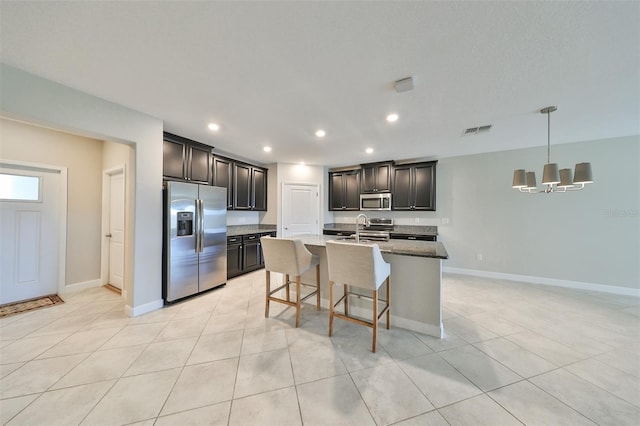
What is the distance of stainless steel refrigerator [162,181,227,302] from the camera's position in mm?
2912

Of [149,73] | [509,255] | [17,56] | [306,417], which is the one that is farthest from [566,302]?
[17,56]

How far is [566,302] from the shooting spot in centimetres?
310

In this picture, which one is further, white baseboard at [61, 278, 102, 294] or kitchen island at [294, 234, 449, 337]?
white baseboard at [61, 278, 102, 294]

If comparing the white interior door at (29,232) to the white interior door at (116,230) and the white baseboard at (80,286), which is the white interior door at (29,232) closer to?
the white baseboard at (80,286)

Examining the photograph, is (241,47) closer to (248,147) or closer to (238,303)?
(248,147)

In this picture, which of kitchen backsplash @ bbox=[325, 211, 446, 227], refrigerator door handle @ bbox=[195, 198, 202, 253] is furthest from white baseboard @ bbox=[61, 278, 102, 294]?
kitchen backsplash @ bbox=[325, 211, 446, 227]

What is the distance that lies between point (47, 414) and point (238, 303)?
1.77m

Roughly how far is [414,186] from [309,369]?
13.7 ft

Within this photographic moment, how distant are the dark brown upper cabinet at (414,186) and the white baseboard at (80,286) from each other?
19.0 ft

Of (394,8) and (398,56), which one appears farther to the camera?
(398,56)

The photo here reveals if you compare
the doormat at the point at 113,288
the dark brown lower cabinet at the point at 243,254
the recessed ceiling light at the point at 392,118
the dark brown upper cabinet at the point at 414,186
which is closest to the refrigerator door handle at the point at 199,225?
the dark brown lower cabinet at the point at 243,254

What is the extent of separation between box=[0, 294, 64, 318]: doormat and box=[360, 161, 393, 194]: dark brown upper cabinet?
18.3ft

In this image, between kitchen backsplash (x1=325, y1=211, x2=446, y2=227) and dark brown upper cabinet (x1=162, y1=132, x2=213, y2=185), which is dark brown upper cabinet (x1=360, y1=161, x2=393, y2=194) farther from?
dark brown upper cabinet (x1=162, y1=132, x2=213, y2=185)

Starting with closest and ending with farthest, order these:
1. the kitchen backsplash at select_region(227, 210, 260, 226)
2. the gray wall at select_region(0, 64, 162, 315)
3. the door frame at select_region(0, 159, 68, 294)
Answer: the gray wall at select_region(0, 64, 162, 315)
the door frame at select_region(0, 159, 68, 294)
the kitchen backsplash at select_region(227, 210, 260, 226)
